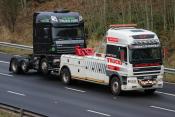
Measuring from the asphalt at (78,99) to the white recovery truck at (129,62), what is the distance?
1.85 ft

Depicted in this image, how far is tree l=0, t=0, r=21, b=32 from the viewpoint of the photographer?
49.6m

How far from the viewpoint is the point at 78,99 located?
23766mm

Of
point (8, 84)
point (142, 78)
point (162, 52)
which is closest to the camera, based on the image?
point (142, 78)

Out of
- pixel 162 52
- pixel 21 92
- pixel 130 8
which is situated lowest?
pixel 21 92

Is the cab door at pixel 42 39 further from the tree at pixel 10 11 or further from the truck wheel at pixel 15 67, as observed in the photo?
the tree at pixel 10 11

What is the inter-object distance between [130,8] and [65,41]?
42.0 ft

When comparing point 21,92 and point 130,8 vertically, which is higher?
point 130,8

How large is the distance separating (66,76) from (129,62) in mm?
4597

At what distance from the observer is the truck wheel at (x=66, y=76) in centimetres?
2753

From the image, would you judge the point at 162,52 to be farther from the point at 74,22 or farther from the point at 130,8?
the point at 130,8

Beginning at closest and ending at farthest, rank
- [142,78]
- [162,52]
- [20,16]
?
[142,78]
[162,52]
[20,16]

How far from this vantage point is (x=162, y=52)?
25.8 m

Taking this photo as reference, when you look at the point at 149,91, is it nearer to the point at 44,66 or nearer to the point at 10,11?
the point at 44,66

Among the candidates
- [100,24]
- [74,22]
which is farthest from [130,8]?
[74,22]
